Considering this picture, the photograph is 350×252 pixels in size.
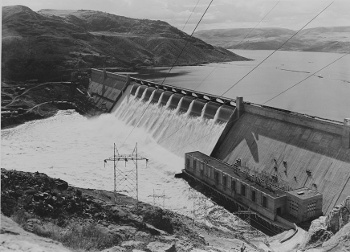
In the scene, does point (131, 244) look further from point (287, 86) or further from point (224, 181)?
point (287, 86)

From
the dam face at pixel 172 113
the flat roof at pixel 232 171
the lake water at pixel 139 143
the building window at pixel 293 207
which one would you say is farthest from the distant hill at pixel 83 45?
the building window at pixel 293 207

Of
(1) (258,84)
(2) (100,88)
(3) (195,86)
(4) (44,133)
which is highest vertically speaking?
(1) (258,84)

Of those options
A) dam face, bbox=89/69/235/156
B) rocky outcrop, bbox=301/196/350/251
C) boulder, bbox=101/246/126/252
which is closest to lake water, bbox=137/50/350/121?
dam face, bbox=89/69/235/156

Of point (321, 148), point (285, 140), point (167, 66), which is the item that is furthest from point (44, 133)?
point (167, 66)

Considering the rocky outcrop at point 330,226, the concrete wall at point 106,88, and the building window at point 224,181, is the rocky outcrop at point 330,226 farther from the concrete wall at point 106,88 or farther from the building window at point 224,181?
the concrete wall at point 106,88

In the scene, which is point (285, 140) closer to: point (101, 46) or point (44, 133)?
point (44, 133)

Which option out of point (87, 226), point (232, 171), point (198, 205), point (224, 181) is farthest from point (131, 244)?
point (232, 171)
